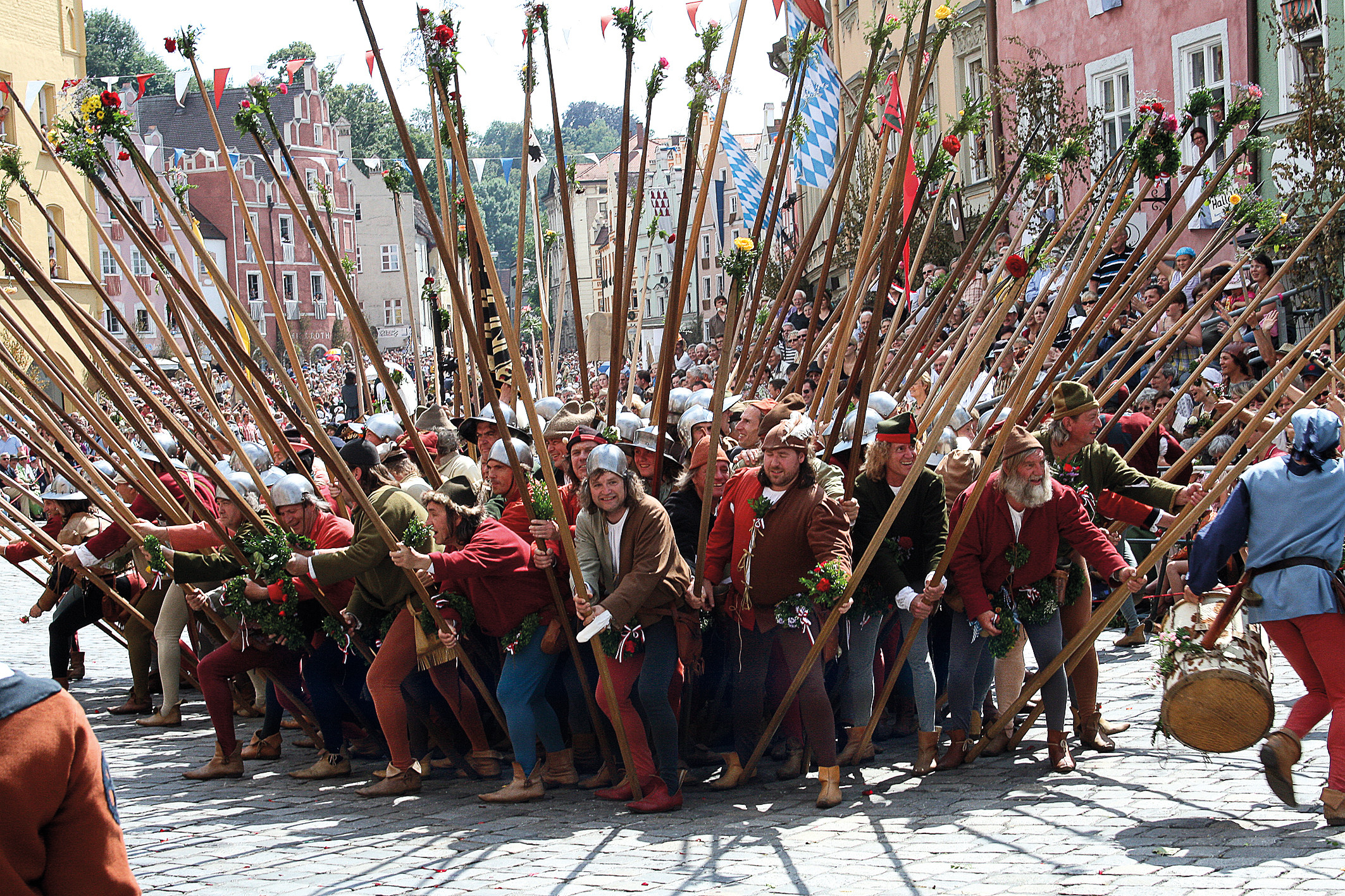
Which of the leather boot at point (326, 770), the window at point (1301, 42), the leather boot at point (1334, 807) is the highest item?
the window at point (1301, 42)

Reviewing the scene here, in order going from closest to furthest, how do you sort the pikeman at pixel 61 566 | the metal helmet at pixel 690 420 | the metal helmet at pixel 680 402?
the metal helmet at pixel 690 420 → the pikeman at pixel 61 566 → the metal helmet at pixel 680 402

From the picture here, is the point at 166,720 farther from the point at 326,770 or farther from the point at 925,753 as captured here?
the point at 925,753

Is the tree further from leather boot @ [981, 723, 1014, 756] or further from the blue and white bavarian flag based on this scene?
leather boot @ [981, 723, 1014, 756]

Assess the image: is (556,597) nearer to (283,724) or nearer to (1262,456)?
(283,724)

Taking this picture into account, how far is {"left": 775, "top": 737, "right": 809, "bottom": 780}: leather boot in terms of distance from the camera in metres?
6.52

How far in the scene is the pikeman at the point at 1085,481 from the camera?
657 cm

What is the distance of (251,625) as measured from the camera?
6.88 m

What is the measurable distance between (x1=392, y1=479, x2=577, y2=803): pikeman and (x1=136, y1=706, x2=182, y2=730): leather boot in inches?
104

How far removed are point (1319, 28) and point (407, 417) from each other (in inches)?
482

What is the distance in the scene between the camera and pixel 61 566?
9.07 meters

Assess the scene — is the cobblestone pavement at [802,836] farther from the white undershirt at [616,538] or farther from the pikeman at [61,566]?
the pikeman at [61,566]

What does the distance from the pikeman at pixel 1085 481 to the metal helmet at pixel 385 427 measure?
3.65 meters

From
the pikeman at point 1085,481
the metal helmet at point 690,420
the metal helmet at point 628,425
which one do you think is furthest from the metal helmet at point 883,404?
the metal helmet at point 628,425

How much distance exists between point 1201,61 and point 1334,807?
13925 millimetres
